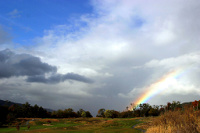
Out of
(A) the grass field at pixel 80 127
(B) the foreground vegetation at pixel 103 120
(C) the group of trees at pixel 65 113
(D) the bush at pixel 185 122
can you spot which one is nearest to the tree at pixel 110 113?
(B) the foreground vegetation at pixel 103 120

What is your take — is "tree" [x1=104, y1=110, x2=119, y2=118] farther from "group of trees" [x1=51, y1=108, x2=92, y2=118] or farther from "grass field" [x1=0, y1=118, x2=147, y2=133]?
"grass field" [x1=0, y1=118, x2=147, y2=133]

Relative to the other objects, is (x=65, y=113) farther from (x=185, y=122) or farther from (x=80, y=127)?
(x=185, y=122)

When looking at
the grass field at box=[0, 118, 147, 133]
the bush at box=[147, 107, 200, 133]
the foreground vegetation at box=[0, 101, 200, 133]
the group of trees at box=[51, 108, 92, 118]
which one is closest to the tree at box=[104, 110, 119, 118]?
the foreground vegetation at box=[0, 101, 200, 133]

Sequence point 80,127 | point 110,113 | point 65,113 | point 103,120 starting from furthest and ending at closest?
point 110,113 < point 65,113 < point 103,120 < point 80,127

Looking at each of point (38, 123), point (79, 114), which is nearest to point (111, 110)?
point (79, 114)

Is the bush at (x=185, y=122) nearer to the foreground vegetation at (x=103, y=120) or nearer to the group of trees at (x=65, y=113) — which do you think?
the foreground vegetation at (x=103, y=120)

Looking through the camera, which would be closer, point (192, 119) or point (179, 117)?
point (192, 119)

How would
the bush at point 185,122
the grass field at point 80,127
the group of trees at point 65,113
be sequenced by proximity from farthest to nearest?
the group of trees at point 65,113, the grass field at point 80,127, the bush at point 185,122

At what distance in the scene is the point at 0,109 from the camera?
391 ft

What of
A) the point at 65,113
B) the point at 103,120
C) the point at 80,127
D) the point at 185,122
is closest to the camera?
the point at 185,122

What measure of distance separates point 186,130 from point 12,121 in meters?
107

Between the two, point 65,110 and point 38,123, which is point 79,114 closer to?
point 65,110

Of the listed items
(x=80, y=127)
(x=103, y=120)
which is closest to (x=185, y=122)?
(x=80, y=127)

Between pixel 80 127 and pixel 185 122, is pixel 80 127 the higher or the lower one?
the lower one
